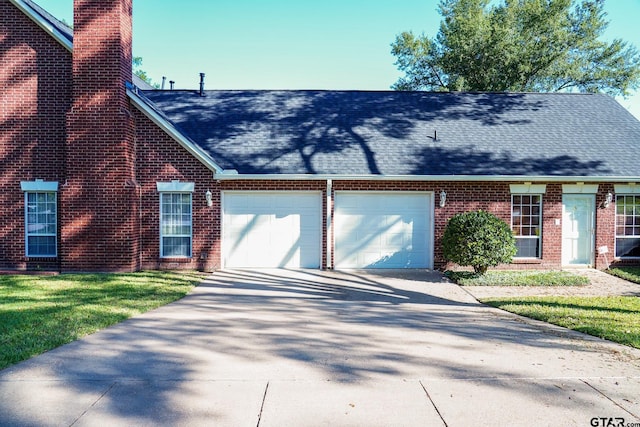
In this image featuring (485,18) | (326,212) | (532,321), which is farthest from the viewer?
(485,18)

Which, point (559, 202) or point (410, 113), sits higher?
point (410, 113)

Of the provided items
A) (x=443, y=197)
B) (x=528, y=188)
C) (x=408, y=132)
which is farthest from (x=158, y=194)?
(x=528, y=188)

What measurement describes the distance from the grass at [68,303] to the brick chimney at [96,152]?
0.92 meters

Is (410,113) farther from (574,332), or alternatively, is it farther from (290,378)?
(290,378)

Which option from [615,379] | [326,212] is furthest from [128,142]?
[615,379]

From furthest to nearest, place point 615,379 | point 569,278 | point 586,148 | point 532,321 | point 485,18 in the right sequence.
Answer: point 485,18 → point 586,148 → point 569,278 → point 532,321 → point 615,379

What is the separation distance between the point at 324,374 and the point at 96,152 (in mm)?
10250

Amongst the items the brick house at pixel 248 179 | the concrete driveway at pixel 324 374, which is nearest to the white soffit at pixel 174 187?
the brick house at pixel 248 179

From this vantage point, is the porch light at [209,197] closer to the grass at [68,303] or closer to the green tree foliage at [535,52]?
the grass at [68,303]

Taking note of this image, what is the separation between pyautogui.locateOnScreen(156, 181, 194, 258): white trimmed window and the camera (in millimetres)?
14094

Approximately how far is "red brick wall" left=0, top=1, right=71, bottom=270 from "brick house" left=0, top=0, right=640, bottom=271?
0.04 meters

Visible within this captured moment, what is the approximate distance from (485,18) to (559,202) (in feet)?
70.4

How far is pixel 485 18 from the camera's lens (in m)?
31.8

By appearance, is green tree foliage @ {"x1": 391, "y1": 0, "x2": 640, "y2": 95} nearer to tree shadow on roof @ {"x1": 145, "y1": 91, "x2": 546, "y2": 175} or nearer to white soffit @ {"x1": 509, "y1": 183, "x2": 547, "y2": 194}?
tree shadow on roof @ {"x1": 145, "y1": 91, "x2": 546, "y2": 175}
